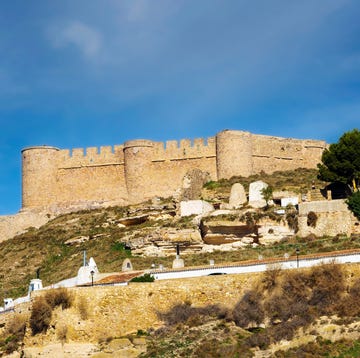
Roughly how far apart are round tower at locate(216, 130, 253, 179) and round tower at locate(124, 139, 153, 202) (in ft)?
12.6

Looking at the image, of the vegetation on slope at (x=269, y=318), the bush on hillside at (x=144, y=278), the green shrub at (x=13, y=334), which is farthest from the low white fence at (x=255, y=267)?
the green shrub at (x=13, y=334)

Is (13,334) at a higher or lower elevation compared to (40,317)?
lower

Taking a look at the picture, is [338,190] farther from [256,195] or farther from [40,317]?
[40,317]

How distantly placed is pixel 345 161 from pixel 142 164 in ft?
42.5

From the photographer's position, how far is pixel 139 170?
45.8 m

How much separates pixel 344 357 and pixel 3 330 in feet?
41.3

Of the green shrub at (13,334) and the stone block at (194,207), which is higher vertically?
the stone block at (194,207)

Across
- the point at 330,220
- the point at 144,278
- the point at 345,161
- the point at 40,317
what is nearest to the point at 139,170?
the point at 345,161

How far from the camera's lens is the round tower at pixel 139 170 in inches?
1799

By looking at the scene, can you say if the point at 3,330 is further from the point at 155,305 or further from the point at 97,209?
the point at 97,209

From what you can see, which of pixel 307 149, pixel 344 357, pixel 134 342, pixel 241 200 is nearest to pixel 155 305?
pixel 134 342

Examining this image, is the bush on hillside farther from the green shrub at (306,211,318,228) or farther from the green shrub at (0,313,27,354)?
the green shrub at (306,211,318,228)

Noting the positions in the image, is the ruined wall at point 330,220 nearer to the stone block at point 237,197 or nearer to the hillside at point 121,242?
the hillside at point 121,242

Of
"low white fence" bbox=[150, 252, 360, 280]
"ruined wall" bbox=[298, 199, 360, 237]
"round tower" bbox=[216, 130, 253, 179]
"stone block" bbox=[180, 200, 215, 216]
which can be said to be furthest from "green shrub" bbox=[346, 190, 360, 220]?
"round tower" bbox=[216, 130, 253, 179]
